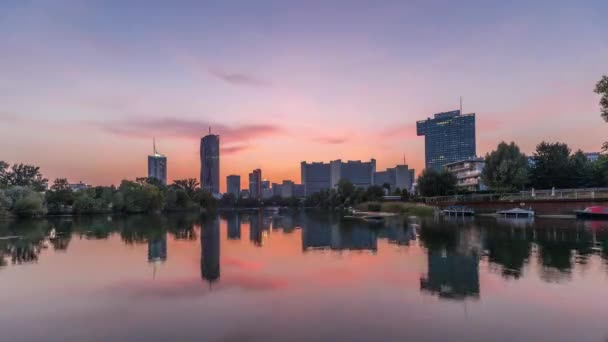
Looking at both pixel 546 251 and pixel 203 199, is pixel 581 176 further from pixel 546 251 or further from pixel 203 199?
pixel 203 199

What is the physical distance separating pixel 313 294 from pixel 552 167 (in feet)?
291

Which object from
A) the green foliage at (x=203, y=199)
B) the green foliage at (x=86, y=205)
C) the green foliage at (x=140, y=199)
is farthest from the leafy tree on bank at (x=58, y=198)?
the green foliage at (x=203, y=199)

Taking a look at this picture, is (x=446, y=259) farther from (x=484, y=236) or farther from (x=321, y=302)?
(x=484, y=236)

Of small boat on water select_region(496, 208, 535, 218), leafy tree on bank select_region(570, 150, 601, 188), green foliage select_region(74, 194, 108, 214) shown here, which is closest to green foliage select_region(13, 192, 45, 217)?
green foliage select_region(74, 194, 108, 214)

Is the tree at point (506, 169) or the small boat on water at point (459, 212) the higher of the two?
the tree at point (506, 169)

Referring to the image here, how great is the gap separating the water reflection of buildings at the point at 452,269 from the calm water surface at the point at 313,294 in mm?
77

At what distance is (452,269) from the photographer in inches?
914

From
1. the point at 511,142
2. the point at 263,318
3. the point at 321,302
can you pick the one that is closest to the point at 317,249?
the point at 321,302

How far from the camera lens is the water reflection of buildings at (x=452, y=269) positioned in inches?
723

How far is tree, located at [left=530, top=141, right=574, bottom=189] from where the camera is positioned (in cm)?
8794

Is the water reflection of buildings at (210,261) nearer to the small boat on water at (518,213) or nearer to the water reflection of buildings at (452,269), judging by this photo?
the water reflection of buildings at (452,269)

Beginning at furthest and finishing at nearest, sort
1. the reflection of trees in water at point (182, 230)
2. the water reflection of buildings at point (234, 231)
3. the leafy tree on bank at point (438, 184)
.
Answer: the leafy tree on bank at point (438, 184) → the water reflection of buildings at point (234, 231) → the reflection of trees in water at point (182, 230)

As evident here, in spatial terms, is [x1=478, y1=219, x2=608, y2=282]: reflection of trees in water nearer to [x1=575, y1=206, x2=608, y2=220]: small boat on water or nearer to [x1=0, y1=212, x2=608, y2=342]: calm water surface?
[x1=0, y1=212, x2=608, y2=342]: calm water surface

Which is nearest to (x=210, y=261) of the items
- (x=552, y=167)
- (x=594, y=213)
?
(x=594, y=213)
